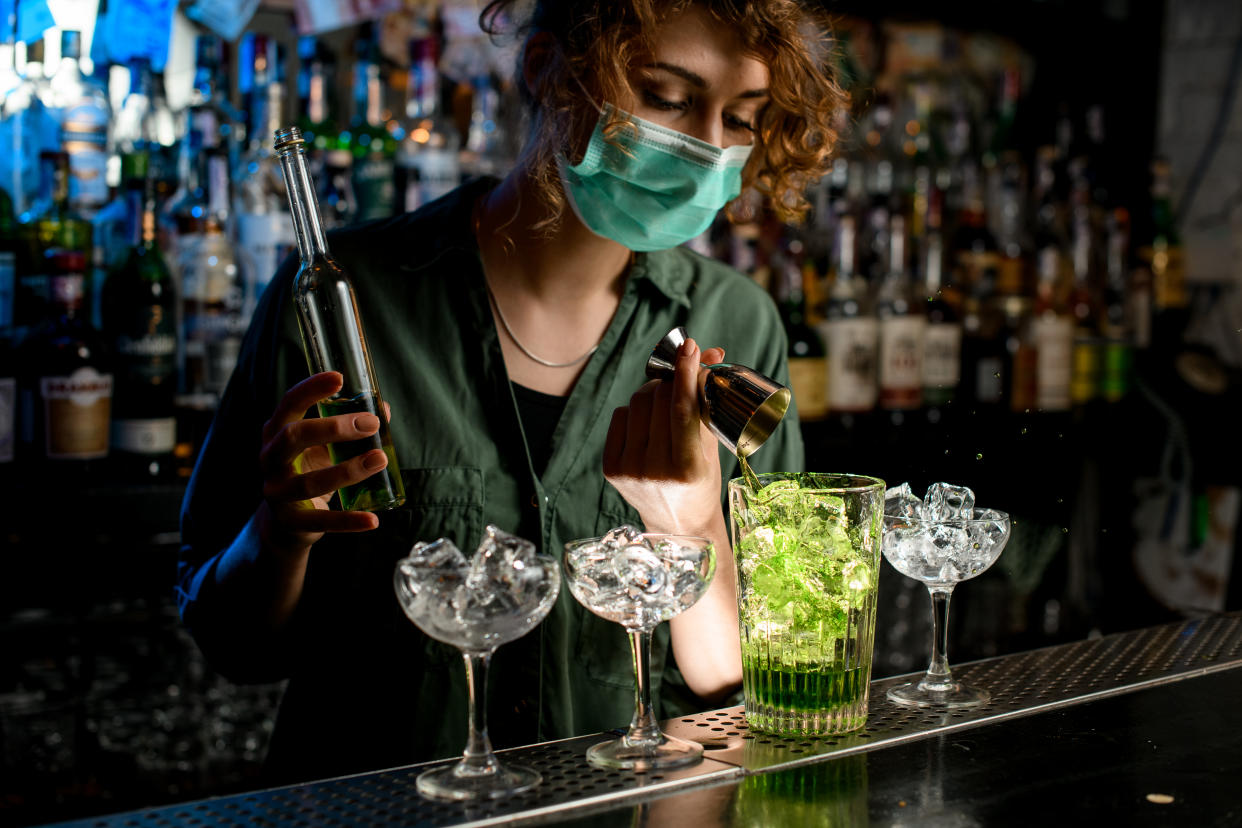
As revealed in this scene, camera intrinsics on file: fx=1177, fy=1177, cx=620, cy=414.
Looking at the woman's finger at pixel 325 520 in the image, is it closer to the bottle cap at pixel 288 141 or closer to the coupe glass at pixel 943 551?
the bottle cap at pixel 288 141

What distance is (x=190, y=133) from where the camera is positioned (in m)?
2.00

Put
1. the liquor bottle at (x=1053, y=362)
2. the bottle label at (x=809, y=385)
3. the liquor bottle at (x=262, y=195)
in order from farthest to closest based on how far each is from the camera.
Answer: the liquor bottle at (x=1053, y=362) < the bottle label at (x=809, y=385) < the liquor bottle at (x=262, y=195)

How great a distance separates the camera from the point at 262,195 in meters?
2.05

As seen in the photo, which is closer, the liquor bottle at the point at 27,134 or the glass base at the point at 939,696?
the glass base at the point at 939,696

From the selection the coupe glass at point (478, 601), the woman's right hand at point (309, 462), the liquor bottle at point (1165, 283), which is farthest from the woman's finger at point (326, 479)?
the liquor bottle at point (1165, 283)

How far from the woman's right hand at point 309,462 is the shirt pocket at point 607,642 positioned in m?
0.39

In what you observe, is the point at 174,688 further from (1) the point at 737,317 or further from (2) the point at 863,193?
(2) the point at 863,193

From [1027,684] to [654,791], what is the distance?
43 cm

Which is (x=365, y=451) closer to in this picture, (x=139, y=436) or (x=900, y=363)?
(x=139, y=436)

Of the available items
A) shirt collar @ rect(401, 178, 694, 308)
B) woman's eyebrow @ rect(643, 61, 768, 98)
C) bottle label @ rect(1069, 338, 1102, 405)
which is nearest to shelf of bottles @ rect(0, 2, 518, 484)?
shirt collar @ rect(401, 178, 694, 308)

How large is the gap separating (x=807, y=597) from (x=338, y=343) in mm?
434

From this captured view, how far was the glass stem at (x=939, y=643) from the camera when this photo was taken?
3.19 ft

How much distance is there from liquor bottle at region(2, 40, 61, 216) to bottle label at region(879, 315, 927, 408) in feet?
5.04

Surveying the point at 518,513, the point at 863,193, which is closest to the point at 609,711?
the point at 518,513
